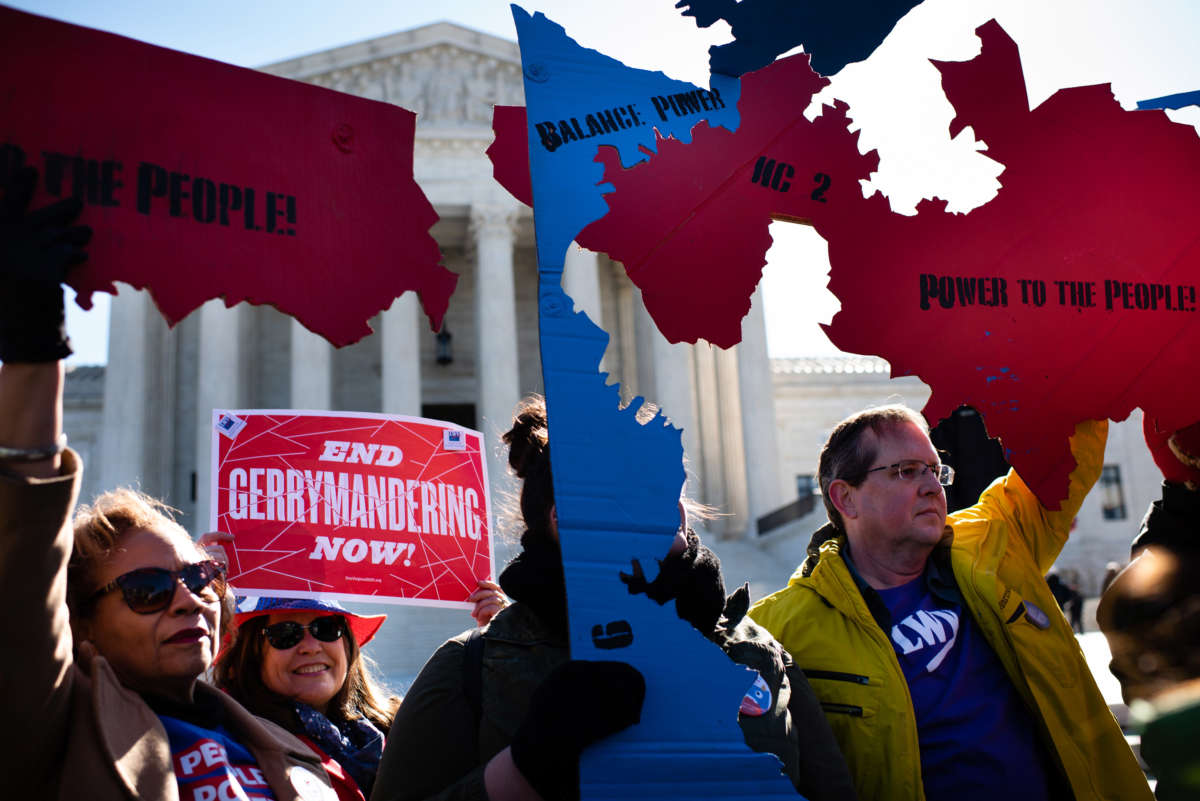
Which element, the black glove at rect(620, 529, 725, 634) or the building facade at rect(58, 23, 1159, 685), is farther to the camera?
the building facade at rect(58, 23, 1159, 685)

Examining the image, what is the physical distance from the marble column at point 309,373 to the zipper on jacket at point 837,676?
2643 centimetres

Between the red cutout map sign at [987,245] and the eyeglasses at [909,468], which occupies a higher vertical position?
the red cutout map sign at [987,245]

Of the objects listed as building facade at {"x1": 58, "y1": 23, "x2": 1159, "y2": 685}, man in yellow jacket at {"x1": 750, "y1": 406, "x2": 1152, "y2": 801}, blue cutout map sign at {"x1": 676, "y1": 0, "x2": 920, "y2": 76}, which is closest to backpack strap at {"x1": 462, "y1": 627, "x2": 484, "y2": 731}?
man in yellow jacket at {"x1": 750, "y1": 406, "x2": 1152, "y2": 801}

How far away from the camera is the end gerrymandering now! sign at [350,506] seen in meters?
3.64

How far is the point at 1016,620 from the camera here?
9.39 feet

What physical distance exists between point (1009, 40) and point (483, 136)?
91.2 feet

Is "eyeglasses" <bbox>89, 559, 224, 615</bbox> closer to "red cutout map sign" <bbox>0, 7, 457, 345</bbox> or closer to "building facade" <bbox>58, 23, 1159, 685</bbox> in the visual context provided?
"red cutout map sign" <bbox>0, 7, 457, 345</bbox>

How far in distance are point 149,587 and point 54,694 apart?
436 millimetres

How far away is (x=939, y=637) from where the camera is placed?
291cm

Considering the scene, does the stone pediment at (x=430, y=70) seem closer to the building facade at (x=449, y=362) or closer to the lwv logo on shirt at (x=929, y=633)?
the building facade at (x=449, y=362)

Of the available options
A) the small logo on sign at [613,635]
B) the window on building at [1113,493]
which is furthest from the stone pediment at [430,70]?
the small logo on sign at [613,635]

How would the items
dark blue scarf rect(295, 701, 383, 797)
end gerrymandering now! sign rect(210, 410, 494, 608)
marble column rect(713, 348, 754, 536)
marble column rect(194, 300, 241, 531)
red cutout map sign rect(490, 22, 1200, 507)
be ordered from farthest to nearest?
marble column rect(713, 348, 754, 536), marble column rect(194, 300, 241, 531), end gerrymandering now! sign rect(210, 410, 494, 608), dark blue scarf rect(295, 701, 383, 797), red cutout map sign rect(490, 22, 1200, 507)

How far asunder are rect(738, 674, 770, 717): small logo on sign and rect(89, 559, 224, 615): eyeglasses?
1.28 metres

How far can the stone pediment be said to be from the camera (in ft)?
98.4
